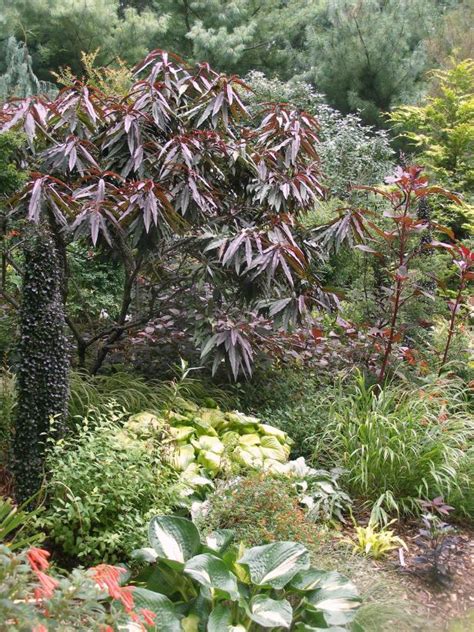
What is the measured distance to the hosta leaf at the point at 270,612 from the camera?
7.25ft

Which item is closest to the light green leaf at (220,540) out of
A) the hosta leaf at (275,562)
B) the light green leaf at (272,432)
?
the hosta leaf at (275,562)

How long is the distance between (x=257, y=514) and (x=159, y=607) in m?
0.80

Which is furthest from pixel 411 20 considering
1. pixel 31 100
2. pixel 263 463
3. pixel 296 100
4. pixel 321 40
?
pixel 263 463

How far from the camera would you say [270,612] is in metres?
→ 2.26

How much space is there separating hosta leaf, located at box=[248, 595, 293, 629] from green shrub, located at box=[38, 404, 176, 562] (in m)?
0.63

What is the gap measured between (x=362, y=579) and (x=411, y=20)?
12.9 metres

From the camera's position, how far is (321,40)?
13.8m

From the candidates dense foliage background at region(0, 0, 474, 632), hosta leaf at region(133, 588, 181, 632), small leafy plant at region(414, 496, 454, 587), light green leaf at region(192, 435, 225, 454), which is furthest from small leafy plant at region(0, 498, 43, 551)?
small leafy plant at region(414, 496, 454, 587)

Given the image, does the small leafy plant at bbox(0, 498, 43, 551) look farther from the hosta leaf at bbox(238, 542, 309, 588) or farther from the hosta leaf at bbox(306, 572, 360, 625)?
the hosta leaf at bbox(306, 572, 360, 625)

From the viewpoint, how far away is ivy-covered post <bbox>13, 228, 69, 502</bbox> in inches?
117

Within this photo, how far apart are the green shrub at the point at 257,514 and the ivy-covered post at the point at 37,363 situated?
2.63 ft

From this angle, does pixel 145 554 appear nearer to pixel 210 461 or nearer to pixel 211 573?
pixel 211 573

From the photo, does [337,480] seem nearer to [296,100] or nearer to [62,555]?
[62,555]

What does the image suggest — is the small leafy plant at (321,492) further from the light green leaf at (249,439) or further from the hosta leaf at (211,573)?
the hosta leaf at (211,573)
